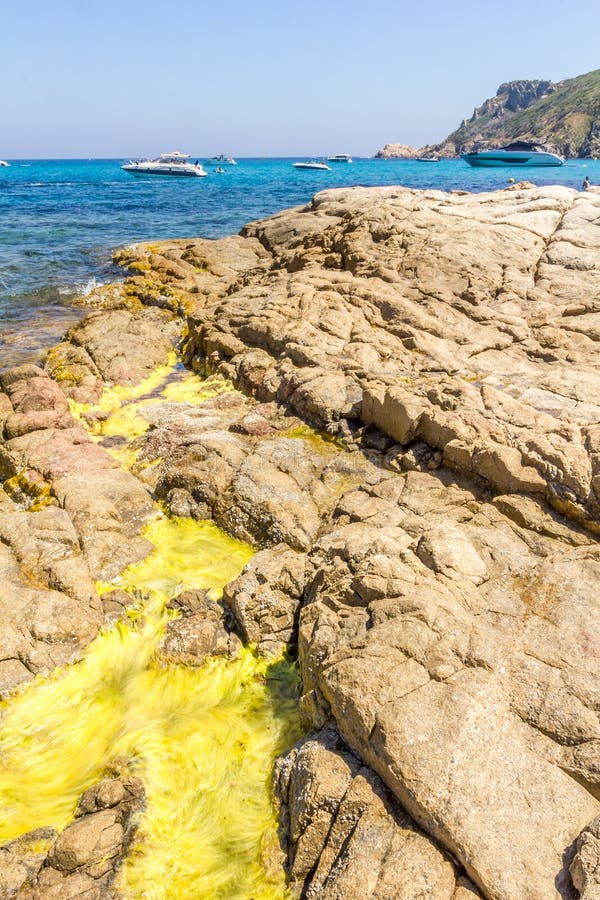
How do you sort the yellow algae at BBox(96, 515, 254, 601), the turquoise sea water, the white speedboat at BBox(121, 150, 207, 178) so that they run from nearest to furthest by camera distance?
the yellow algae at BBox(96, 515, 254, 601)
the turquoise sea water
the white speedboat at BBox(121, 150, 207, 178)

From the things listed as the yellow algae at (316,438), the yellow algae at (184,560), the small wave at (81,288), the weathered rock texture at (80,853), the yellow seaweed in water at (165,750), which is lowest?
the yellow seaweed in water at (165,750)

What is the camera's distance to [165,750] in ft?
23.4

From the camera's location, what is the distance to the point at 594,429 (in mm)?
9859

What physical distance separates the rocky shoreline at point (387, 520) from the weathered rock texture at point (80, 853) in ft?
0.23

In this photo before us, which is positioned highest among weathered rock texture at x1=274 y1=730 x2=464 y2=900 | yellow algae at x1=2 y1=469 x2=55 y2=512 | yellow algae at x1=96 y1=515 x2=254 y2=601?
yellow algae at x1=2 y1=469 x2=55 y2=512

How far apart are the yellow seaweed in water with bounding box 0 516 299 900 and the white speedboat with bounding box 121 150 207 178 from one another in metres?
112

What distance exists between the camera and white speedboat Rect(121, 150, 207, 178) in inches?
4137

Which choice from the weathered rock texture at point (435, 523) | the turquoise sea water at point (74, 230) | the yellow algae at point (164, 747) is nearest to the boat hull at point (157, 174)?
the turquoise sea water at point (74, 230)

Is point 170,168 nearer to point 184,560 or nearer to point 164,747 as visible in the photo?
point 184,560

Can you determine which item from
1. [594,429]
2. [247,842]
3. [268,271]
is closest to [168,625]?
[247,842]

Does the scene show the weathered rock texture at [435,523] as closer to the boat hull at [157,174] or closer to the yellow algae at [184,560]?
the yellow algae at [184,560]

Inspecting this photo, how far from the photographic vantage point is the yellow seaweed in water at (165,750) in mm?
5941

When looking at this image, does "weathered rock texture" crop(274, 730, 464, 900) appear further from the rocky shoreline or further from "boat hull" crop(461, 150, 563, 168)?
"boat hull" crop(461, 150, 563, 168)

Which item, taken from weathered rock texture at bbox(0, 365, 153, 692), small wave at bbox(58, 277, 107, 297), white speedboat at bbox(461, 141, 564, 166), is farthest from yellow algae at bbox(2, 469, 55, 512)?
white speedboat at bbox(461, 141, 564, 166)
